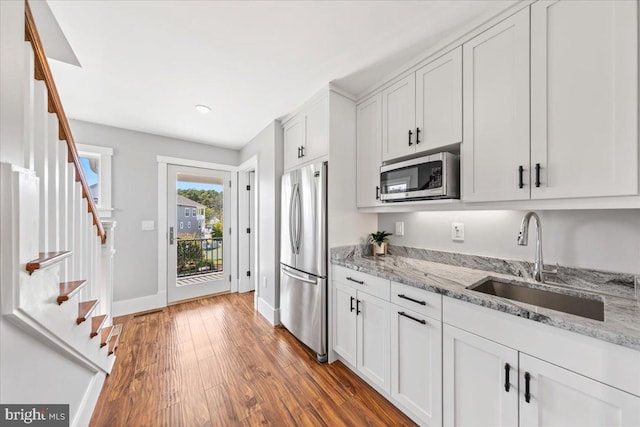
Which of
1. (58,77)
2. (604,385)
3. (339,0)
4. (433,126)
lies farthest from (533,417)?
(58,77)

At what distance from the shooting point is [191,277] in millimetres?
3637

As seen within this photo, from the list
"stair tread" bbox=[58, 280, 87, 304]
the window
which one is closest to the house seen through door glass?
Result: the window

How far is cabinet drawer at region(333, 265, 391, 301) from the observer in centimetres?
160

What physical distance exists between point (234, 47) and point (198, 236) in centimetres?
286

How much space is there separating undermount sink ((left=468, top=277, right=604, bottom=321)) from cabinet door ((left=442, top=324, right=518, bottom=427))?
309 mm

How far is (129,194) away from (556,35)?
4363mm

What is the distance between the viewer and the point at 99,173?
2.98 m

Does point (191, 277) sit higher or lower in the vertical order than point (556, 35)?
lower

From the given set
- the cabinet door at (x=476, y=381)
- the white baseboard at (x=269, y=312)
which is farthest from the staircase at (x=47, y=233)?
the cabinet door at (x=476, y=381)

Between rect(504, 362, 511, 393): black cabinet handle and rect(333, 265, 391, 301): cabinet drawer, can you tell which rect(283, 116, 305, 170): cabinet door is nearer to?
rect(333, 265, 391, 301): cabinet drawer

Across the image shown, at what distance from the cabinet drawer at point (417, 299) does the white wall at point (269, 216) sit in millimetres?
1659

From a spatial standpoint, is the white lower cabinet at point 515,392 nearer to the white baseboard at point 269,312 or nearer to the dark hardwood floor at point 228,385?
the dark hardwood floor at point 228,385

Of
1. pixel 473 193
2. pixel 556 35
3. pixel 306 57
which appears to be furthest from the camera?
pixel 306 57

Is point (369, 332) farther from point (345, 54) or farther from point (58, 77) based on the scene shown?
point (58, 77)
